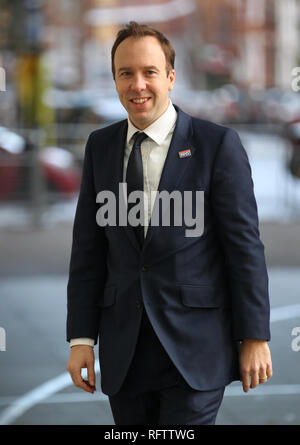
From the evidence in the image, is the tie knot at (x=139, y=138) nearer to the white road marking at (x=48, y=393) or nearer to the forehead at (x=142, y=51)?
the forehead at (x=142, y=51)

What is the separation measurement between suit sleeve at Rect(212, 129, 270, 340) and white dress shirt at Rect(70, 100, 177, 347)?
0.17 metres

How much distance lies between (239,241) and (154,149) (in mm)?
363

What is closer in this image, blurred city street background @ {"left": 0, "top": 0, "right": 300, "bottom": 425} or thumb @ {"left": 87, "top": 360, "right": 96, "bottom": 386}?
thumb @ {"left": 87, "top": 360, "right": 96, "bottom": 386}

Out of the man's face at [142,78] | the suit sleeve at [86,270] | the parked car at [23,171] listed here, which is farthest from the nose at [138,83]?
the parked car at [23,171]

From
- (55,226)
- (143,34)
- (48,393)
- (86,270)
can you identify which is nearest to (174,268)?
(86,270)

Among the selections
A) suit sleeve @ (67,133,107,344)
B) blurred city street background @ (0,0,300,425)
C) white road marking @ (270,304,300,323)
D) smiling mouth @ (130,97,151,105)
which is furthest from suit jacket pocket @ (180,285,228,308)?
white road marking @ (270,304,300,323)

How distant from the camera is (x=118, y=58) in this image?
2.37 metres

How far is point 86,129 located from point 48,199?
10.2 feet

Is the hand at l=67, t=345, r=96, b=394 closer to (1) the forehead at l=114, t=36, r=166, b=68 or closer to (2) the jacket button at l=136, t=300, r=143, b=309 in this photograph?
(2) the jacket button at l=136, t=300, r=143, b=309

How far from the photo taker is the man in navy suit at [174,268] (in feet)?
7.66

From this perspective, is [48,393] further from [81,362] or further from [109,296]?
[109,296]

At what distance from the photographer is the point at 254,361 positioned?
2365 mm

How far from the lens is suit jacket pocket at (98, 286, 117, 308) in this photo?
2.43 meters
